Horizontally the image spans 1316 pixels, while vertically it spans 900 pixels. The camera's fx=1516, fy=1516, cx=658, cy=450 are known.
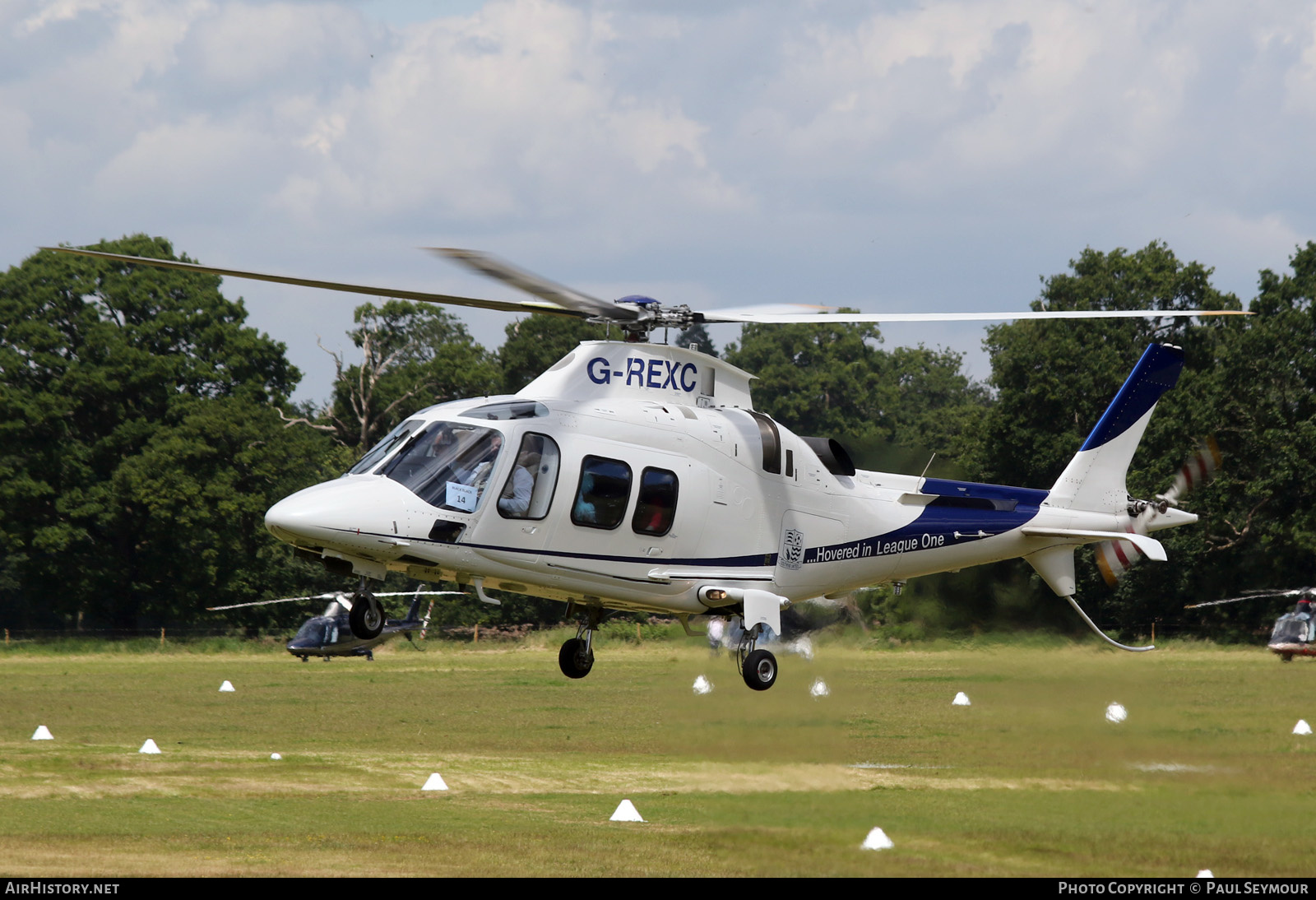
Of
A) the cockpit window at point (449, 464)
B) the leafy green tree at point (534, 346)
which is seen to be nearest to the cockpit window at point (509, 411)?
the cockpit window at point (449, 464)

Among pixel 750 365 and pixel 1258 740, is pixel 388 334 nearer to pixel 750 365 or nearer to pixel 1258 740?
pixel 750 365

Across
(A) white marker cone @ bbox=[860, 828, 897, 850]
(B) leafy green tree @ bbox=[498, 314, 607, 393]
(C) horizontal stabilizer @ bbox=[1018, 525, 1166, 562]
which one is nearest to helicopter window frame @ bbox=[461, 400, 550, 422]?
(C) horizontal stabilizer @ bbox=[1018, 525, 1166, 562]

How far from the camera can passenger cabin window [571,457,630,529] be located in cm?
1495

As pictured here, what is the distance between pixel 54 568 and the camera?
64.8 m

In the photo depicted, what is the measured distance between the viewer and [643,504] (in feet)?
50.3

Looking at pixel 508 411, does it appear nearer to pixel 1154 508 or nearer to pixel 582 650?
pixel 582 650

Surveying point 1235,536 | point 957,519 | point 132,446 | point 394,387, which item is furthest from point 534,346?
point 957,519

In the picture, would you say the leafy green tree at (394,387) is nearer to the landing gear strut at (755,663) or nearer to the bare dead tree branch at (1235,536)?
the bare dead tree branch at (1235,536)

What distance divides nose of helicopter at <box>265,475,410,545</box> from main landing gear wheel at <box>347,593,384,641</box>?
643 mm

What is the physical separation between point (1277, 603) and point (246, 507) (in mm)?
39524

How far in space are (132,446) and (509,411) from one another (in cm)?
5507

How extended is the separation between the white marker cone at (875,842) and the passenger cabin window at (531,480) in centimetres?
831

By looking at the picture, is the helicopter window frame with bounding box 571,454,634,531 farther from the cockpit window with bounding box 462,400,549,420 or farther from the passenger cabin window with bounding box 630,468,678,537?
the cockpit window with bounding box 462,400,549,420
